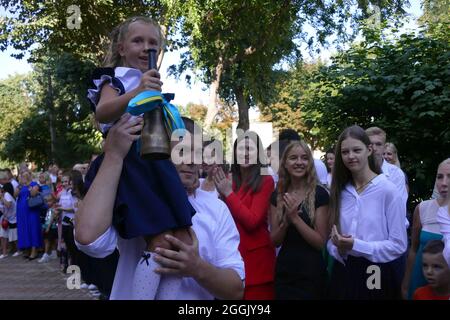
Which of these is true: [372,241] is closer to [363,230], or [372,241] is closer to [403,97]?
[363,230]

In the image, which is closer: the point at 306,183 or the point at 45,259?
the point at 306,183

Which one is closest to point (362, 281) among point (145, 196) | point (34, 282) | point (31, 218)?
point (145, 196)

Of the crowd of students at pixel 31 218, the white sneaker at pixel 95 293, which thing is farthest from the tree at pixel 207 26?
the white sneaker at pixel 95 293

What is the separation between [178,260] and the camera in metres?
1.72

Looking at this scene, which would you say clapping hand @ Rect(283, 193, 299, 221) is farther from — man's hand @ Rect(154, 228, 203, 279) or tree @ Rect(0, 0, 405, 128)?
tree @ Rect(0, 0, 405, 128)

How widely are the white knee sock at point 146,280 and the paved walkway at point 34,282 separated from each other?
6.29m

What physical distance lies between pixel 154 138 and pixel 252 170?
277 cm

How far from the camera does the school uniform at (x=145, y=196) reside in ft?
5.67

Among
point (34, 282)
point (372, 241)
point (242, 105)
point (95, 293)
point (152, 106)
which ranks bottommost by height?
point (34, 282)

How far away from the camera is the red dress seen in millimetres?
3934

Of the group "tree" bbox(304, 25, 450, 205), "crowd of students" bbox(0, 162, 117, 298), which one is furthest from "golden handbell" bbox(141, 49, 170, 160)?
"crowd of students" bbox(0, 162, 117, 298)

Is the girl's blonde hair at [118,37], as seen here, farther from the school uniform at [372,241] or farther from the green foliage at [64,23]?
the green foliage at [64,23]

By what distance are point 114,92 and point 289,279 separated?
2.36 m

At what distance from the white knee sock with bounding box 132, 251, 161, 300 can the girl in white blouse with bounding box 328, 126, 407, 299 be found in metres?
1.98
